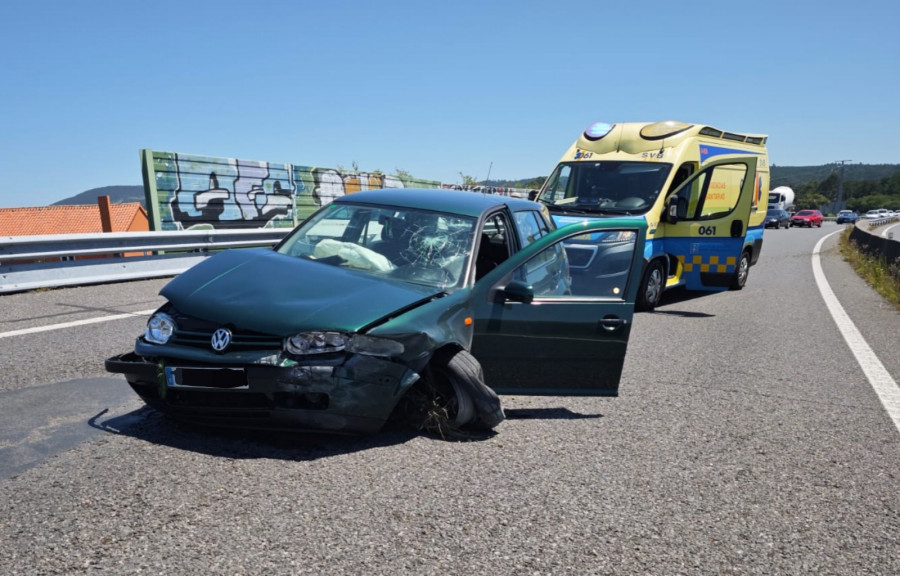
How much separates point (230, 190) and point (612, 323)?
45.1ft

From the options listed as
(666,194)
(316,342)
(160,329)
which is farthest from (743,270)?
(160,329)

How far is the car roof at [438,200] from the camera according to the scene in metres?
5.43

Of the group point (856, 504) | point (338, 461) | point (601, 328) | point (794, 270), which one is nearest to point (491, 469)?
point (338, 461)

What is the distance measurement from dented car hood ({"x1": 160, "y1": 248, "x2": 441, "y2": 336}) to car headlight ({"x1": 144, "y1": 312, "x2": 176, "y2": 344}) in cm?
10

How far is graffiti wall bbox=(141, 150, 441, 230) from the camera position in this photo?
14867 millimetres

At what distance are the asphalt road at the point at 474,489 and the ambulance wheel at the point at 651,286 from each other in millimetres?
4365

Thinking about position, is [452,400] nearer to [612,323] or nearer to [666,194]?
[612,323]

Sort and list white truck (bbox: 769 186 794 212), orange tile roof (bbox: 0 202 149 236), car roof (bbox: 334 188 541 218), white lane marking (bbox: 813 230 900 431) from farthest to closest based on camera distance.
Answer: white truck (bbox: 769 186 794 212)
orange tile roof (bbox: 0 202 149 236)
white lane marking (bbox: 813 230 900 431)
car roof (bbox: 334 188 541 218)

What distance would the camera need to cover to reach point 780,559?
3.10 m

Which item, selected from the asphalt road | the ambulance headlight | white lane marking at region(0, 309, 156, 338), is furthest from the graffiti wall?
the ambulance headlight

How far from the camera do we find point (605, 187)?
11266 millimetres

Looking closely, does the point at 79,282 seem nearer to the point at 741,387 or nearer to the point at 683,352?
the point at 683,352

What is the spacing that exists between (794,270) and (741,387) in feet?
45.4

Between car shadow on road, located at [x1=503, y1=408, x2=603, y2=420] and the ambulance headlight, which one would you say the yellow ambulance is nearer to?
the ambulance headlight
